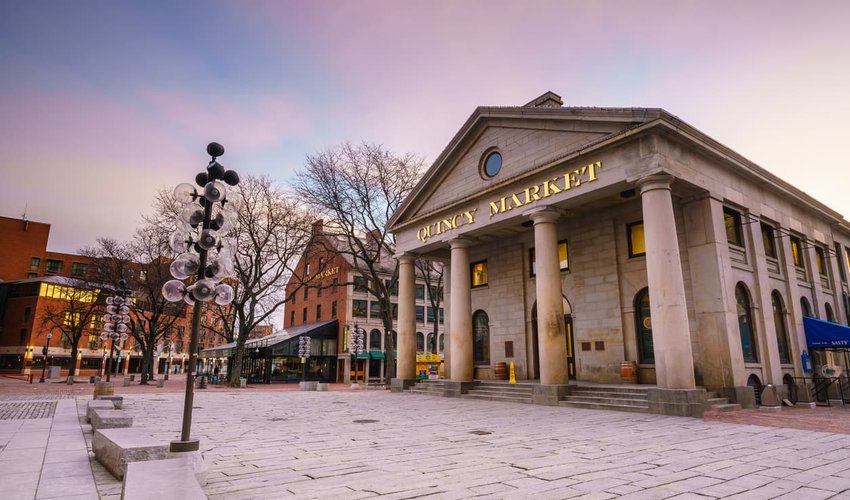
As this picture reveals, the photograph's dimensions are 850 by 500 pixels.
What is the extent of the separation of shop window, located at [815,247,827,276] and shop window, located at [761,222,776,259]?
220 inches

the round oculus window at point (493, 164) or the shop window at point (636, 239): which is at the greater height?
the round oculus window at point (493, 164)

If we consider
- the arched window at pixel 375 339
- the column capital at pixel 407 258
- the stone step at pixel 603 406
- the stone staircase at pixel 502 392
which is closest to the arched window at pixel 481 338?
the stone staircase at pixel 502 392

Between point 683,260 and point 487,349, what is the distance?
34.9ft

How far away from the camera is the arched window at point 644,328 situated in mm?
17209

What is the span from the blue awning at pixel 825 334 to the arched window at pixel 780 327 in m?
1.34

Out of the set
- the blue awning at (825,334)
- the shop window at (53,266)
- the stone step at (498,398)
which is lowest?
the stone step at (498,398)

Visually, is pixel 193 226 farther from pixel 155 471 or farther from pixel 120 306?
pixel 120 306

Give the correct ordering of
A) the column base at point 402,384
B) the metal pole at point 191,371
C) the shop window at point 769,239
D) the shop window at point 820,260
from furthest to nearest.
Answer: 1. the column base at point 402,384
2. the shop window at point 820,260
3. the shop window at point 769,239
4. the metal pole at point 191,371

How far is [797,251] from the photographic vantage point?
69.9 ft

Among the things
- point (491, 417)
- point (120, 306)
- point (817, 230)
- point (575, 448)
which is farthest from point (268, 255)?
point (817, 230)

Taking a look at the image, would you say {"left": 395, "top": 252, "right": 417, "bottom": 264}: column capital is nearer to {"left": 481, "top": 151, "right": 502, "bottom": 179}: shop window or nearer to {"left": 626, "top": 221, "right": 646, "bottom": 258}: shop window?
{"left": 481, "top": 151, "right": 502, "bottom": 179}: shop window

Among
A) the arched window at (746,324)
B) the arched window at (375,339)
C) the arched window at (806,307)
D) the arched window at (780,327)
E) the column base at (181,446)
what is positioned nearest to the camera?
the column base at (181,446)

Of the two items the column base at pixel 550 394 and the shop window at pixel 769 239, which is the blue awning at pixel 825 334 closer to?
the shop window at pixel 769 239

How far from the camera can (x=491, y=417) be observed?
39.4ft
